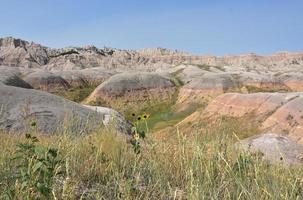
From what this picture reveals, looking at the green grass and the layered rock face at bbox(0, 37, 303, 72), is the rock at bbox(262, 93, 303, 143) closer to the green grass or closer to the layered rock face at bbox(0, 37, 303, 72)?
the green grass

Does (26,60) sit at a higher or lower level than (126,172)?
lower

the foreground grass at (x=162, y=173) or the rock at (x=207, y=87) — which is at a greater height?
the foreground grass at (x=162, y=173)

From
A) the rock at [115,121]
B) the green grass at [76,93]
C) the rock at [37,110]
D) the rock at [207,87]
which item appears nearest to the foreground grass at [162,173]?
the rock at [115,121]

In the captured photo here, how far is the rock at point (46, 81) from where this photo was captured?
79625mm

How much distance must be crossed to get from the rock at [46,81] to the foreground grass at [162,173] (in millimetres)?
74067

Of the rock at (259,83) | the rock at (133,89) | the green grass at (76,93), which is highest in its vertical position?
the rock at (259,83)

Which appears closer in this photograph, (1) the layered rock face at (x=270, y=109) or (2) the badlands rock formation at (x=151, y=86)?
(2) the badlands rock formation at (x=151, y=86)

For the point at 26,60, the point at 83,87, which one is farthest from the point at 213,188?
the point at 26,60

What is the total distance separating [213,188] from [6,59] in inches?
4987

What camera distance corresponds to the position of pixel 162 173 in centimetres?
634

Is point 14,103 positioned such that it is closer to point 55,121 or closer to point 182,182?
point 55,121

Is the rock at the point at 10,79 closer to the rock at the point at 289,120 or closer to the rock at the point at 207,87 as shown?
the rock at the point at 207,87

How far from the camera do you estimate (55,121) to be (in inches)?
738

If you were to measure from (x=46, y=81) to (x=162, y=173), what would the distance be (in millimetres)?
76705
